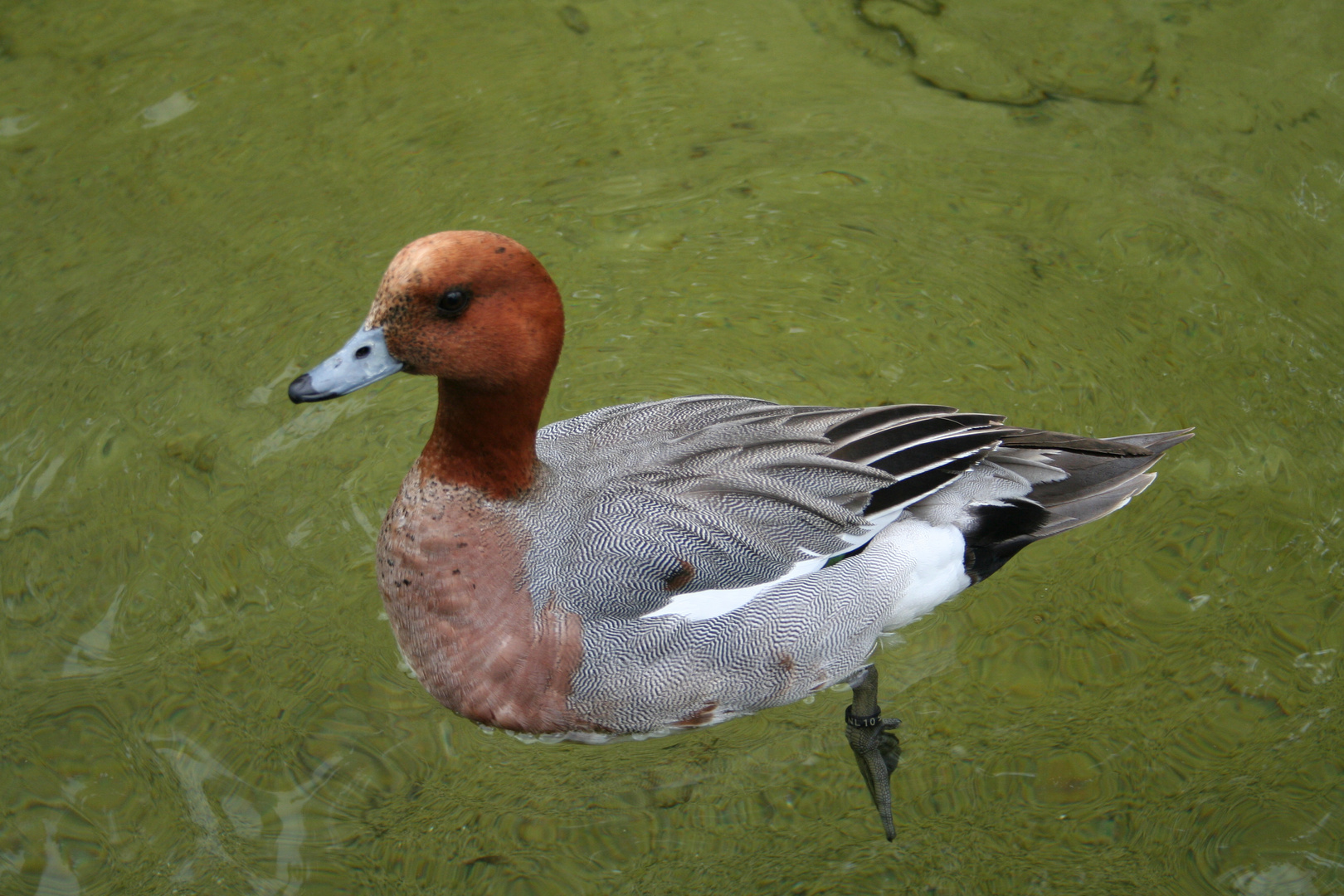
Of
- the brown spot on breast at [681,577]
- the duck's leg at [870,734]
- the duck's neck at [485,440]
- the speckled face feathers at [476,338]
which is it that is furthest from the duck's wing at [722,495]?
the duck's leg at [870,734]

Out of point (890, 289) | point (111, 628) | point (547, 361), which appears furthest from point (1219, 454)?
point (111, 628)

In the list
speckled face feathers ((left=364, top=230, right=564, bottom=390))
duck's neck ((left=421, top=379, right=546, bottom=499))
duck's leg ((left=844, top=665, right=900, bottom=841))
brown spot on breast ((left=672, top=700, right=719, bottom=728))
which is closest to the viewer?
speckled face feathers ((left=364, top=230, right=564, bottom=390))

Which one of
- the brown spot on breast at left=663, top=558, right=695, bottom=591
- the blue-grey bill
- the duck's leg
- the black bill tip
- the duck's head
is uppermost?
the duck's head

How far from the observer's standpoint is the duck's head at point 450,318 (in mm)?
2637

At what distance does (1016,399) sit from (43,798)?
3.24 m

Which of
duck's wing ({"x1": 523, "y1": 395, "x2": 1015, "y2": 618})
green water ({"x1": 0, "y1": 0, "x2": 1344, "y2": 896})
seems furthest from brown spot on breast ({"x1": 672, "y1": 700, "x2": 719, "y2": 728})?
duck's wing ({"x1": 523, "y1": 395, "x2": 1015, "y2": 618})

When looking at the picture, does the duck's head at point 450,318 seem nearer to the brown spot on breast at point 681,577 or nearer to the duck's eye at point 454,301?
the duck's eye at point 454,301

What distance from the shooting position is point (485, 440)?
117 inches

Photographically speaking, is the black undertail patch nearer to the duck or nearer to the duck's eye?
the duck

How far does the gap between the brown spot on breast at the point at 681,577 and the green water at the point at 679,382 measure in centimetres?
59

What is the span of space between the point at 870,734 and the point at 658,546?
2.93 feet

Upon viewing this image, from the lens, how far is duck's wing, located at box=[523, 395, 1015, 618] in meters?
2.97

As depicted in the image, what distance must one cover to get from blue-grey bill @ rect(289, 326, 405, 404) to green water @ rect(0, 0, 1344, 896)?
1.07 metres

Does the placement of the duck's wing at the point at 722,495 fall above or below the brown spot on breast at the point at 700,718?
above
